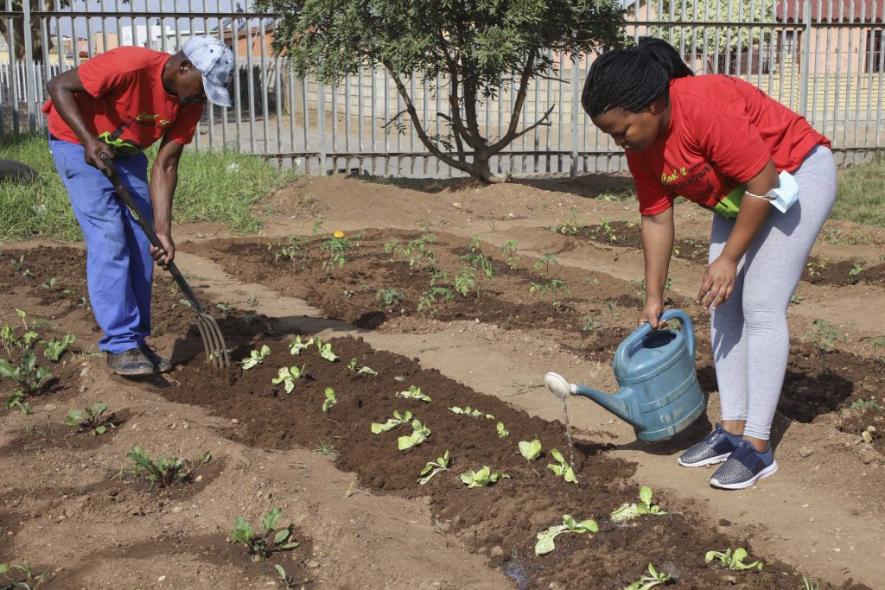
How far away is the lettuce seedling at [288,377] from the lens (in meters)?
5.02

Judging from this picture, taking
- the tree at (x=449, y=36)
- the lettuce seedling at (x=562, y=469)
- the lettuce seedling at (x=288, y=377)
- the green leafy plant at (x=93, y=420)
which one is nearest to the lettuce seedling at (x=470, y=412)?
the lettuce seedling at (x=562, y=469)

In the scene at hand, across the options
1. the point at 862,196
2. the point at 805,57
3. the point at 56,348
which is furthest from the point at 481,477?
the point at 805,57

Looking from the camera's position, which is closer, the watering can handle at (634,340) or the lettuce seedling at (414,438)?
the watering can handle at (634,340)

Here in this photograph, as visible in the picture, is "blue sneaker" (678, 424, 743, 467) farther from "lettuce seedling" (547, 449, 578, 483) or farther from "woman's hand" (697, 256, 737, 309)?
"woman's hand" (697, 256, 737, 309)

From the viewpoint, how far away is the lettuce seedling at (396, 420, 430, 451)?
165 inches

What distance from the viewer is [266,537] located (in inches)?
137

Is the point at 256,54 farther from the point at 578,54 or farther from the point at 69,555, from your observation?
the point at 69,555

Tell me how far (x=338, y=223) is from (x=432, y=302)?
152 inches

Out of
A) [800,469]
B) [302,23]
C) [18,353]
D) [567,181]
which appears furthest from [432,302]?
[567,181]

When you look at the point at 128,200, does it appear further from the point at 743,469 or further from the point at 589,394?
the point at 743,469

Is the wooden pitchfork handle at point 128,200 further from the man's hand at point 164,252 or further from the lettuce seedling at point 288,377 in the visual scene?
→ the lettuce seedling at point 288,377

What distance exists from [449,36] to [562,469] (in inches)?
334

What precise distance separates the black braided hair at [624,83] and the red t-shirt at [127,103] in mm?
2262

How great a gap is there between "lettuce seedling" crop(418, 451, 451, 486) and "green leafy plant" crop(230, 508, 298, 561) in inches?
24.4
